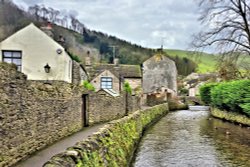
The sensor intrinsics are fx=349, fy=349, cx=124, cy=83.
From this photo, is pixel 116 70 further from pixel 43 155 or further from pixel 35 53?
pixel 43 155

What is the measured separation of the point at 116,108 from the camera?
26234 millimetres

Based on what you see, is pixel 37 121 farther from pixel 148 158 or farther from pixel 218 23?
pixel 218 23

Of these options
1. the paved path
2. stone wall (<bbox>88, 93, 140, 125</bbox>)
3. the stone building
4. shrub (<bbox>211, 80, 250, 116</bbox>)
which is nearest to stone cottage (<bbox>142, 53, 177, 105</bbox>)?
the stone building

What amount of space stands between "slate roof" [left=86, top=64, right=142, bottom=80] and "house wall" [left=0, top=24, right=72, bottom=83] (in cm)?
2065

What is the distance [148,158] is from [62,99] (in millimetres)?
4545

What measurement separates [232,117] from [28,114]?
21.5m

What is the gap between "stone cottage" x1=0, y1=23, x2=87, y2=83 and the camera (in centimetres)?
2373

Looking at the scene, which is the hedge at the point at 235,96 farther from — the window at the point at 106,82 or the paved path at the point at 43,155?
the window at the point at 106,82

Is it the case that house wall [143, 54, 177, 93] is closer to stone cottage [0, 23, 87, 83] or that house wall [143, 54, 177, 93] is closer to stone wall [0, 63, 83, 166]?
stone cottage [0, 23, 87, 83]

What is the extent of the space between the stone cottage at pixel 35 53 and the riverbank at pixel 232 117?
43.7ft

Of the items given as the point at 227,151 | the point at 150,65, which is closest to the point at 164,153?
the point at 227,151

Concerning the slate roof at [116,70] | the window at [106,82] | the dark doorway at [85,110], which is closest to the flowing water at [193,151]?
the dark doorway at [85,110]

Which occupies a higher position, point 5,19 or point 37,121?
point 5,19

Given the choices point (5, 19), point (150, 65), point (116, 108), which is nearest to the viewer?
point (116, 108)
